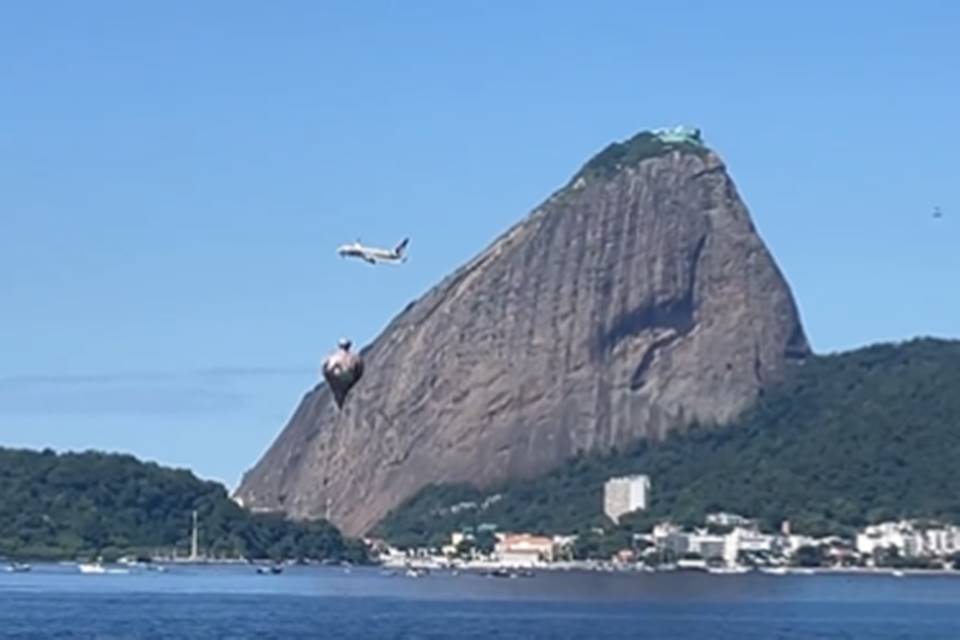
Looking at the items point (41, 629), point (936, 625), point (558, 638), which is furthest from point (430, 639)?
point (936, 625)

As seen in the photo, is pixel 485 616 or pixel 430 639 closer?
pixel 430 639

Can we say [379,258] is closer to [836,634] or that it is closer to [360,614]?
[836,634]

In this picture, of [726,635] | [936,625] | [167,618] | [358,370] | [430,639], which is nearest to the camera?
[358,370]

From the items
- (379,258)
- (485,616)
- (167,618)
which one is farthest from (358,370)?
(485,616)

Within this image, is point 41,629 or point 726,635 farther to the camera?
point 726,635

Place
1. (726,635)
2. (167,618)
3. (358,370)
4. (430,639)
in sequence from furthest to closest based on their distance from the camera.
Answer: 1. (167,618)
2. (726,635)
3. (430,639)
4. (358,370)

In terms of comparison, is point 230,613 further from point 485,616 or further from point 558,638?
point 558,638
